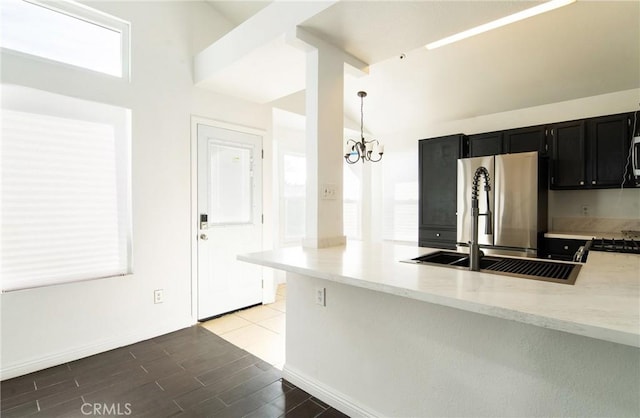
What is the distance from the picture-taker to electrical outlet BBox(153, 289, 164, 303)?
2967 millimetres

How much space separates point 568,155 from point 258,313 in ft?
12.8

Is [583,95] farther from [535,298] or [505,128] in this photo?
[535,298]

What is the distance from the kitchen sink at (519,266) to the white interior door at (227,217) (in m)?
2.39

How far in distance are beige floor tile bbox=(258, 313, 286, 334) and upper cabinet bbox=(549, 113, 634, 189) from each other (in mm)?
3419

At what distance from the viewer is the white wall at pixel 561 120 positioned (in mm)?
3348

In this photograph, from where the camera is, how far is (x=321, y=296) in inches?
78.1

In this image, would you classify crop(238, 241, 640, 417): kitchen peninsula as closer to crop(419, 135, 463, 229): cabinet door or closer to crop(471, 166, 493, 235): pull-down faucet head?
crop(471, 166, 493, 235): pull-down faucet head

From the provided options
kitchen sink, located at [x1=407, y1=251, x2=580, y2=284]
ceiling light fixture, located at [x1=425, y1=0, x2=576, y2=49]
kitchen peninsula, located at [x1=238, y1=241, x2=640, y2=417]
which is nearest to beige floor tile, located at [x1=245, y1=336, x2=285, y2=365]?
kitchen peninsula, located at [x1=238, y1=241, x2=640, y2=417]

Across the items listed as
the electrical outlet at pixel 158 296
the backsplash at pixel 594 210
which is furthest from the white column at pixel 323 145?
the backsplash at pixel 594 210

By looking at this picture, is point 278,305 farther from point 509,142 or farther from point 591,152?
point 591,152

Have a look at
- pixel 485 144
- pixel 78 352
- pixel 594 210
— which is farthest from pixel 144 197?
pixel 594 210

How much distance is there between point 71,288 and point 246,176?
1.92 m

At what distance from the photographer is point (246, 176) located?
367 centimetres

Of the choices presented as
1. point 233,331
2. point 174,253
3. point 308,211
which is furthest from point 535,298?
point 174,253
